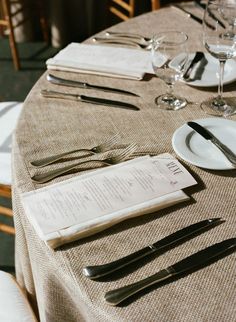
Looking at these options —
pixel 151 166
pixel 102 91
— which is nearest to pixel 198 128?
pixel 151 166

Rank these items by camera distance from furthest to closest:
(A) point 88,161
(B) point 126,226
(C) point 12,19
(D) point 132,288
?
1. (C) point 12,19
2. (A) point 88,161
3. (B) point 126,226
4. (D) point 132,288

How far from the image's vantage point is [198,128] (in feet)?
2.94

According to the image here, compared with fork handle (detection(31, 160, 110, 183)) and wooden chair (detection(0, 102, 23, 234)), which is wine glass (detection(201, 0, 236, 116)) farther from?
wooden chair (detection(0, 102, 23, 234))

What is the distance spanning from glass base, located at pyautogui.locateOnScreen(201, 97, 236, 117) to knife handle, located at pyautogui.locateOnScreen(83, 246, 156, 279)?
42 centimetres

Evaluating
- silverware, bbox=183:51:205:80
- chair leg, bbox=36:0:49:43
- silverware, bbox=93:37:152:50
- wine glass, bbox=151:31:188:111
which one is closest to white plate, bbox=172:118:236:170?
wine glass, bbox=151:31:188:111

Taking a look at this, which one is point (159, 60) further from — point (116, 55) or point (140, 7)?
point (140, 7)

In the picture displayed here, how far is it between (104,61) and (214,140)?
415 mm

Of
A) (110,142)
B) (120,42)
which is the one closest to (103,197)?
(110,142)

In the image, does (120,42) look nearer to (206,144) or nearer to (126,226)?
(206,144)

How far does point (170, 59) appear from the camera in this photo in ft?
3.12

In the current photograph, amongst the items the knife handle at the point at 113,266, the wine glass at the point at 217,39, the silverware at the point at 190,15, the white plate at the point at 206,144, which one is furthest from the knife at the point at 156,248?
the silverware at the point at 190,15

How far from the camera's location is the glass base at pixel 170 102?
3.29 feet

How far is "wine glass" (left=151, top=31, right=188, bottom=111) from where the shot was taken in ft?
3.09

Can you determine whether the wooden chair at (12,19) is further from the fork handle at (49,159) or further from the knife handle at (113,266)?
the knife handle at (113,266)
